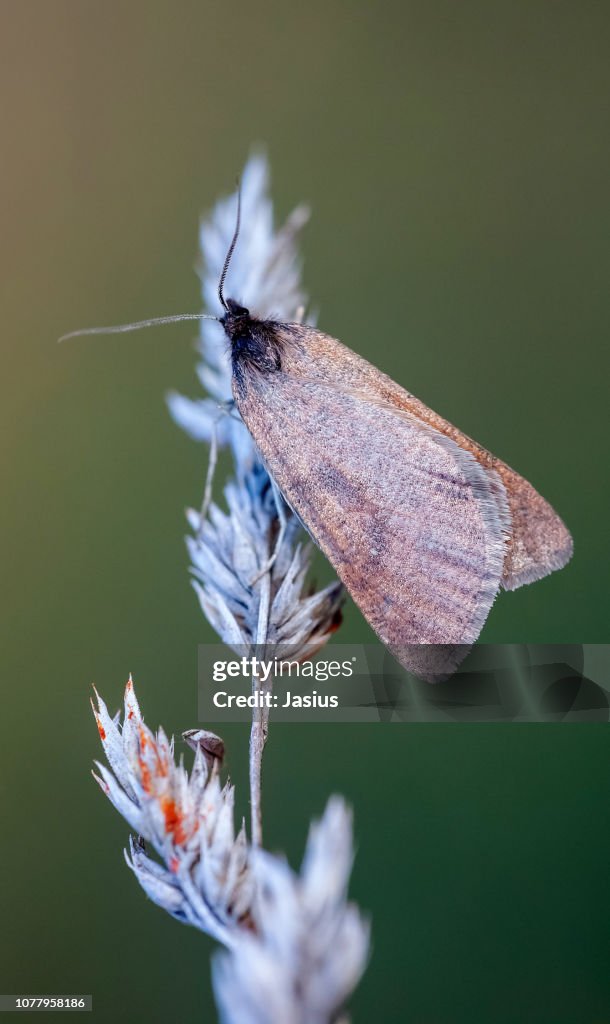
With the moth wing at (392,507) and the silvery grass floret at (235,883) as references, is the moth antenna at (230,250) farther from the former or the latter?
the silvery grass floret at (235,883)

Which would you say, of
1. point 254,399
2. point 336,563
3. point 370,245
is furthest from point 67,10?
point 336,563

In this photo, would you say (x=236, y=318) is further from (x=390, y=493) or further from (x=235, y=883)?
(x=235, y=883)

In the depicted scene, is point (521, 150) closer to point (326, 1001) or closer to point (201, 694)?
point (201, 694)

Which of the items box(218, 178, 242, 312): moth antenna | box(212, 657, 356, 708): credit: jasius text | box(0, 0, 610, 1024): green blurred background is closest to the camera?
box(212, 657, 356, 708): credit: jasius text

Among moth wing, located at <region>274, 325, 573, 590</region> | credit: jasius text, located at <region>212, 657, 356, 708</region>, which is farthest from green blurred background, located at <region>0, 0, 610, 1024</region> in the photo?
moth wing, located at <region>274, 325, 573, 590</region>

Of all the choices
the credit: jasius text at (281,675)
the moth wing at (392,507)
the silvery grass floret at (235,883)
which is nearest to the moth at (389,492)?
the moth wing at (392,507)

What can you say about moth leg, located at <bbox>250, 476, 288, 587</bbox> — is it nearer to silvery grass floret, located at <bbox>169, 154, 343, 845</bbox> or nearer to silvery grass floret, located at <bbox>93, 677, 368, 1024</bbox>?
silvery grass floret, located at <bbox>169, 154, 343, 845</bbox>
